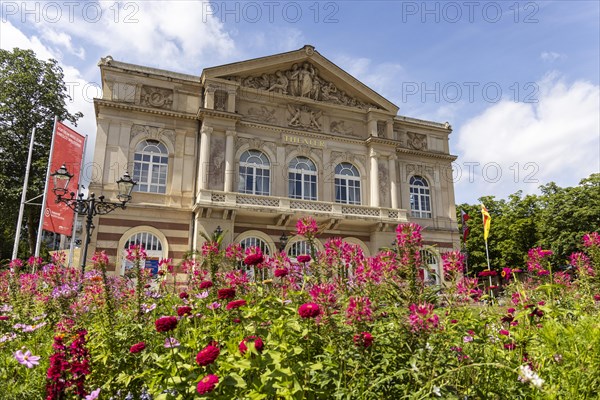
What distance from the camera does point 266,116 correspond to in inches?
889

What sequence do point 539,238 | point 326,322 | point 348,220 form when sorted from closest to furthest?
point 326,322 → point 348,220 → point 539,238

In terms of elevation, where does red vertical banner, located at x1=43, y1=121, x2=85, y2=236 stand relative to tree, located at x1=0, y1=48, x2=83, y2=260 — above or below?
below

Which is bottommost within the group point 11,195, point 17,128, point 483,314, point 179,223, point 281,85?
point 483,314

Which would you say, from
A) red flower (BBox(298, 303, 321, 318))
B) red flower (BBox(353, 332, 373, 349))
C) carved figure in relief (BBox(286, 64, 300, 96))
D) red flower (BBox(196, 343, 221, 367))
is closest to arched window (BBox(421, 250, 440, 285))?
red flower (BBox(353, 332, 373, 349))

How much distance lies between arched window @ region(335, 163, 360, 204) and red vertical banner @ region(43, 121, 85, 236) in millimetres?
13527

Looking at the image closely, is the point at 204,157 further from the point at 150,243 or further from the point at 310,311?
the point at 310,311

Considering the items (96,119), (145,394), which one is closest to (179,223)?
(96,119)

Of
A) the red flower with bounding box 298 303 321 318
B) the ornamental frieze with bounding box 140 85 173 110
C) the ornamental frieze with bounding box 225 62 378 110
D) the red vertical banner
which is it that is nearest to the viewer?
the red flower with bounding box 298 303 321 318

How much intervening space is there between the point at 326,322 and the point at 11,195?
25787 mm

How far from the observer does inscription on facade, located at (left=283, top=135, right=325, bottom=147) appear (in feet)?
74.1

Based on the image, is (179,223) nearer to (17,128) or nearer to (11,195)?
(11,195)

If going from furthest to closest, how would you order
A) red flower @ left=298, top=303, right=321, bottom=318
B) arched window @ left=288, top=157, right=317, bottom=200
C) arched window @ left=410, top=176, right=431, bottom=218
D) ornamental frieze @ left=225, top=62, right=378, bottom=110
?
arched window @ left=410, top=176, right=431, bottom=218, ornamental frieze @ left=225, top=62, right=378, bottom=110, arched window @ left=288, top=157, right=317, bottom=200, red flower @ left=298, top=303, right=321, bottom=318

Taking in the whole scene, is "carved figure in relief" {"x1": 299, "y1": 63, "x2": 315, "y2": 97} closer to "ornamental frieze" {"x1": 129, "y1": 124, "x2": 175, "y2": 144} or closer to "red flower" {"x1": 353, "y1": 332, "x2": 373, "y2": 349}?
"ornamental frieze" {"x1": 129, "y1": 124, "x2": 175, "y2": 144}

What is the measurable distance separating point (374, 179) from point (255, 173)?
7.27 metres
